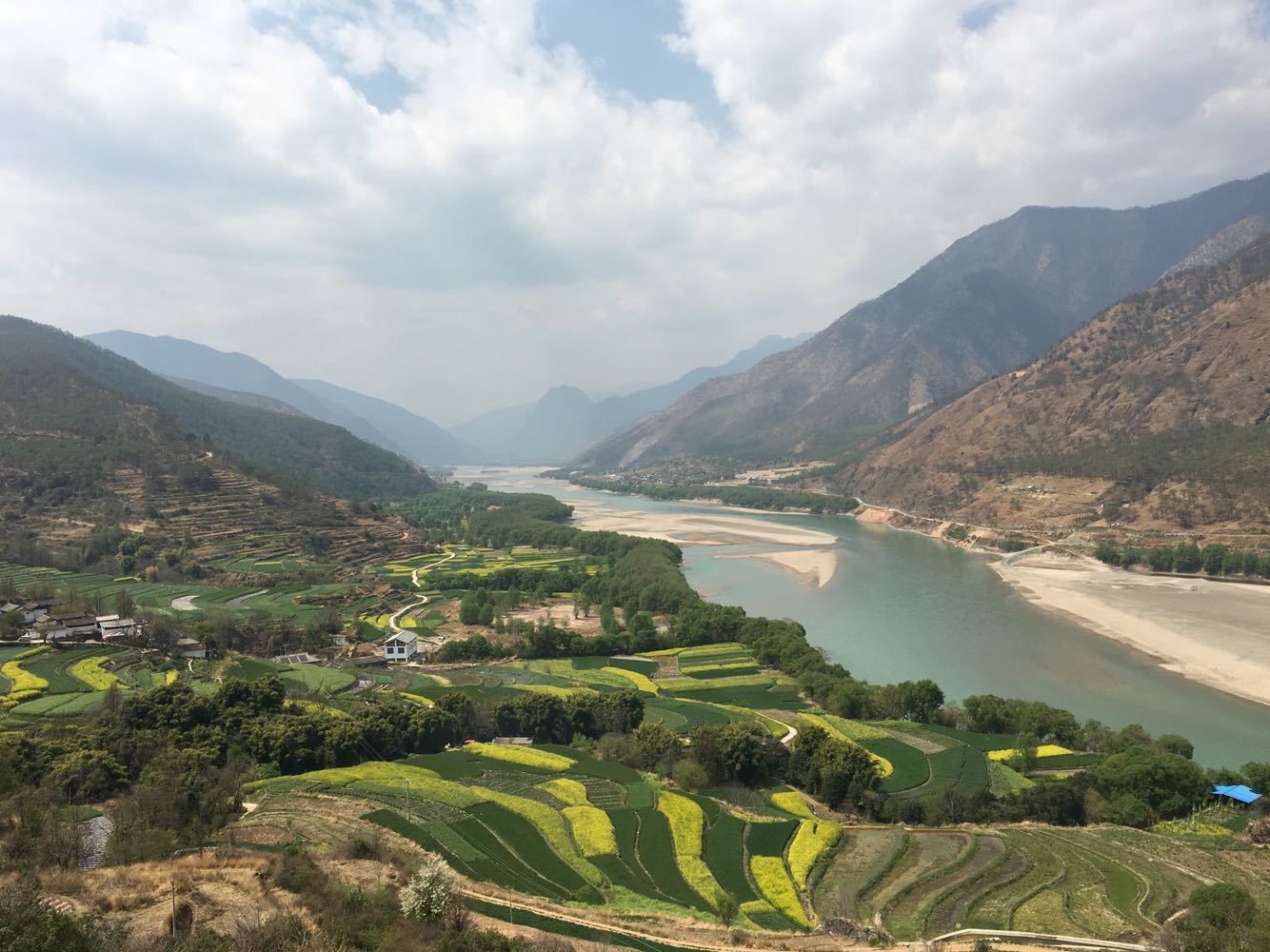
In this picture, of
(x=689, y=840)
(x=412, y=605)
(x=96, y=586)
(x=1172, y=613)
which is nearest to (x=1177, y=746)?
(x=689, y=840)

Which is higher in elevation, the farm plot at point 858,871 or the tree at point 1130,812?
the tree at point 1130,812

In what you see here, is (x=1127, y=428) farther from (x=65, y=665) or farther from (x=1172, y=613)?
(x=65, y=665)

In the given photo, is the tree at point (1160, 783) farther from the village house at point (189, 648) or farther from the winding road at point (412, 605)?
the village house at point (189, 648)

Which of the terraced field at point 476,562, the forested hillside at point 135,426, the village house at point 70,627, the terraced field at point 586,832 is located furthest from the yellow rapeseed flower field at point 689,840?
the forested hillside at point 135,426

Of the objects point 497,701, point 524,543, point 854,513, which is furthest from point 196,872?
point 854,513

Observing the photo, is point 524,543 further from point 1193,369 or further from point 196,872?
point 1193,369

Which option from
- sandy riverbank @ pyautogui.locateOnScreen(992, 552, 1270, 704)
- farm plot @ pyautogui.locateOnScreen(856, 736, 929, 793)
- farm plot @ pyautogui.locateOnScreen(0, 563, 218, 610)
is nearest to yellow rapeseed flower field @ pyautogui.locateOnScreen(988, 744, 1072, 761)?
farm plot @ pyautogui.locateOnScreen(856, 736, 929, 793)
